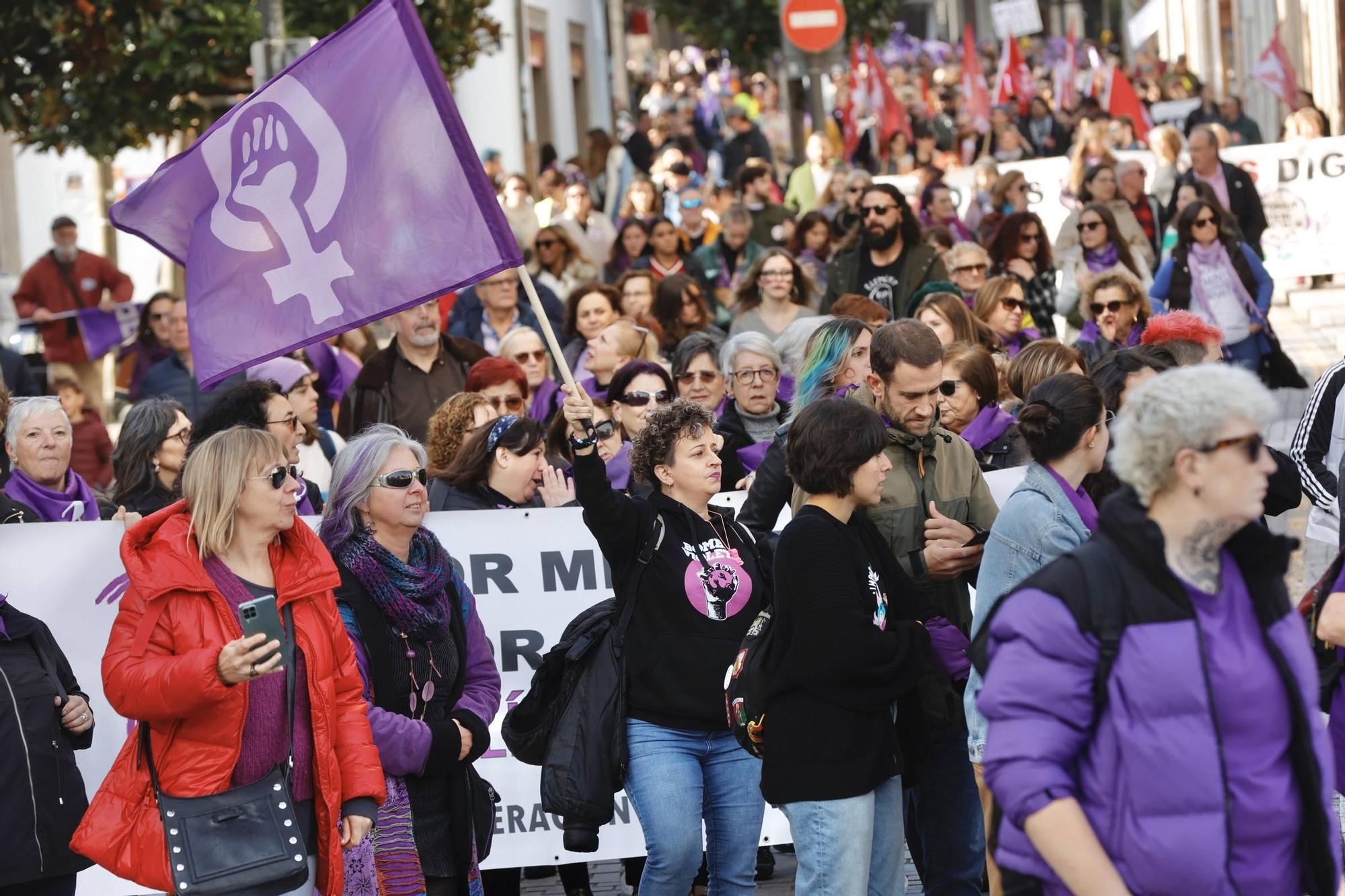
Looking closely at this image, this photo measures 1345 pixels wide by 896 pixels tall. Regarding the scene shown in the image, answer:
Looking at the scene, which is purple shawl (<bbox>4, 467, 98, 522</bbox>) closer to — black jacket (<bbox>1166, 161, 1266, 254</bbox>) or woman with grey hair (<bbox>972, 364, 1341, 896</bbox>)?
woman with grey hair (<bbox>972, 364, 1341, 896</bbox>)

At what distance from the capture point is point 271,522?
5156 mm

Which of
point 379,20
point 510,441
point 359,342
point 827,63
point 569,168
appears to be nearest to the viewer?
point 379,20

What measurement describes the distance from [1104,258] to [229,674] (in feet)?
30.0

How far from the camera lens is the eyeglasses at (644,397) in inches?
306

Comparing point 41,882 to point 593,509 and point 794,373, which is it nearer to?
point 593,509

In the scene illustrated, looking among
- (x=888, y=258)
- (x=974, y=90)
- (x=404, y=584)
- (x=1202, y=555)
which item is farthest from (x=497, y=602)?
(x=974, y=90)

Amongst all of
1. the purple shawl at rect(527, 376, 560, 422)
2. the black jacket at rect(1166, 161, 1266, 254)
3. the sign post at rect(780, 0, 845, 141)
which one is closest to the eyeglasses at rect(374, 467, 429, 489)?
the purple shawl at rect(527, 376, 560, 422)

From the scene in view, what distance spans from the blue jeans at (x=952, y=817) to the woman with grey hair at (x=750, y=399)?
216 centimetres

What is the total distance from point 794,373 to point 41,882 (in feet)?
12.2

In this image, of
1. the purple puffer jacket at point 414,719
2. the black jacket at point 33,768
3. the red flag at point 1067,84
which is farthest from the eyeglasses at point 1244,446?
the red flag at point 1067,84

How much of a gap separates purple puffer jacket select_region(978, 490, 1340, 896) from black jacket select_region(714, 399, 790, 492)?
4086 mm

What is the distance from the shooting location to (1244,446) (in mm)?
3535

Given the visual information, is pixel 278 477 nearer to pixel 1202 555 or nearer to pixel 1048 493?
pixel 1048 493

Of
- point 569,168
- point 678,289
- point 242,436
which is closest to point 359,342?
point 678,289
